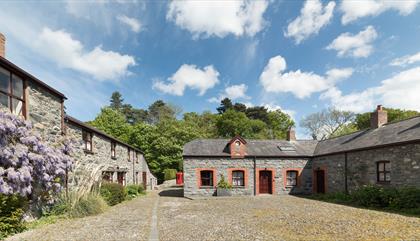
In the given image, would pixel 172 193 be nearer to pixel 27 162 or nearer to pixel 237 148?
pixel 237 148

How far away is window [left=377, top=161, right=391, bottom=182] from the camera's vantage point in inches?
547

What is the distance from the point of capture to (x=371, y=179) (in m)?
14.7

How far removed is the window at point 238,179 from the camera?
65.8 ft

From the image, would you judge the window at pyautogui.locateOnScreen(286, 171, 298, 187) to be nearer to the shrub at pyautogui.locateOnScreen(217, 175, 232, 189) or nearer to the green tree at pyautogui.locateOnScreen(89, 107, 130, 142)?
the shrub at pyautogui.locateOnScreen(217, 175, 232, 189)

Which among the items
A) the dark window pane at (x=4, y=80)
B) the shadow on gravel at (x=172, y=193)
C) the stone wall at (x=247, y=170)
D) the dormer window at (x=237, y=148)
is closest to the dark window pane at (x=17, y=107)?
the dark window pane at (x=4, y=80)

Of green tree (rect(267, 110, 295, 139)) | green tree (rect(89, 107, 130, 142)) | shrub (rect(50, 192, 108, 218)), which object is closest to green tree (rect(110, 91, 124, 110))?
green tree (rect(89, 107, 130, 142))

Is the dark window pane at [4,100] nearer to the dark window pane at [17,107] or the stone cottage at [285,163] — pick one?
the dark window pane at [17,107]

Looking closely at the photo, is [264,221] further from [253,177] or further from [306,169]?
[306,169]

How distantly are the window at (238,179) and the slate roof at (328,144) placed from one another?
5.09 feet

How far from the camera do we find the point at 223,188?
757 inches

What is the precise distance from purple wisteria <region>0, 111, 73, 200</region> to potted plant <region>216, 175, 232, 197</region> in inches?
440

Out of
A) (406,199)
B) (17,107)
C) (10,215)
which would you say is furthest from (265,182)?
(17,107)

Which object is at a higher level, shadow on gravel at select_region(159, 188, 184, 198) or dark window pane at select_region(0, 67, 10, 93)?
dark window pane at select_region(0, 67, 10, 93)

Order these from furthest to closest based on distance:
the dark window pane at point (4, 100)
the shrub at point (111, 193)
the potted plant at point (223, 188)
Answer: the potted plant at point (223, 188), the shrub at point (111, 193), the dark window pane at point (4, 100)
